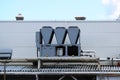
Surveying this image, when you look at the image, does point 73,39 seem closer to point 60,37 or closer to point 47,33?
point 60,37

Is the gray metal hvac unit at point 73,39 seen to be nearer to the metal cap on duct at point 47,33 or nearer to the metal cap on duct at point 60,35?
the metal cap on duct at point 60,35

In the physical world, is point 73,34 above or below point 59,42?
above

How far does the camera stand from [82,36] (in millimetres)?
32281

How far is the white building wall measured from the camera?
32219mm

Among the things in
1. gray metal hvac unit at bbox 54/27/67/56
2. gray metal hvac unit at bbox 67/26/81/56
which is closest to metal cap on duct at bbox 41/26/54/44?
gray metal hvac unit at bbox 54/27/67/56

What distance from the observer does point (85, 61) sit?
26469 millimetres

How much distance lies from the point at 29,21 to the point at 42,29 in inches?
130

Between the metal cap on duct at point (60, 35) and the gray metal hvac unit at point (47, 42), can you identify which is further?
the metal cap on duct at point (60, 35)

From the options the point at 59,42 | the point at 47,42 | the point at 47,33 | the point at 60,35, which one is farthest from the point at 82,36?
the point at 47,42

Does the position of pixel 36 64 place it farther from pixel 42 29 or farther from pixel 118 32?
pixel 118 32

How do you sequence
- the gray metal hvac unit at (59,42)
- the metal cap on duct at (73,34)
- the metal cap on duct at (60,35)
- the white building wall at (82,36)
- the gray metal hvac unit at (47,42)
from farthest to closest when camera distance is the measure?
the white building wall at (82,36)
the metal cap on duct at (60,35)
the metal cap on duct at (73,34)
the gray metal hvac unit at (59,42)
the gray metal hvac unit at (47,42)

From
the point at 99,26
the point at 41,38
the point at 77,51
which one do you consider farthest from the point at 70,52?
the point at 99,26

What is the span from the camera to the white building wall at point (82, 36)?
32219mm

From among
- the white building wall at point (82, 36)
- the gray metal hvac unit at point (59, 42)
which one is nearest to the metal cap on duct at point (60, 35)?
the gray metal hvac unit at point (59, 42)
